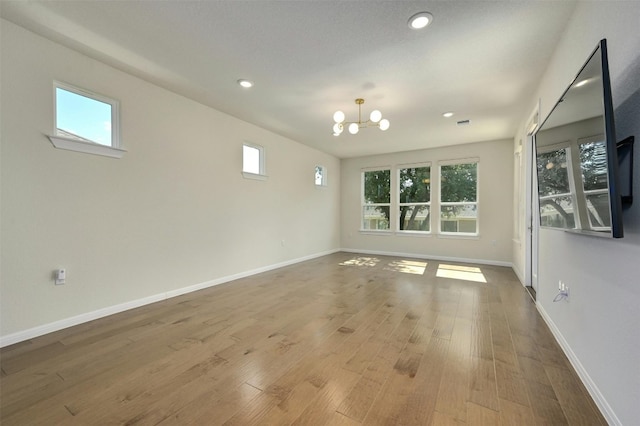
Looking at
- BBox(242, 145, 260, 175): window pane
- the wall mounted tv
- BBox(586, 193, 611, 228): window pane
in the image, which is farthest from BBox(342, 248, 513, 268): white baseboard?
BBox(586, 193, 611, 228): window pane

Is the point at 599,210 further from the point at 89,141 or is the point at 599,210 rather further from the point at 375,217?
the point at 375,217

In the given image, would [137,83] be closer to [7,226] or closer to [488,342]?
[7,226]

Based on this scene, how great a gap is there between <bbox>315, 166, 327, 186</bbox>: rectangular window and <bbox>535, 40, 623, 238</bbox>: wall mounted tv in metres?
5.05

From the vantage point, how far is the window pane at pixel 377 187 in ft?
23.4

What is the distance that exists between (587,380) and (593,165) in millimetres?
1417

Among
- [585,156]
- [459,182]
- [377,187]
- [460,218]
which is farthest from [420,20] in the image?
[377,187]

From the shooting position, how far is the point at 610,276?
4.86ft

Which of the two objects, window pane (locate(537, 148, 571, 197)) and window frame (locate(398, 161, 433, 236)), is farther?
window frame (locate(398, 161, 433, 236))

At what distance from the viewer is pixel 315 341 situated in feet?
7.76

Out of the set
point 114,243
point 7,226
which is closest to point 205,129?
point 114,243

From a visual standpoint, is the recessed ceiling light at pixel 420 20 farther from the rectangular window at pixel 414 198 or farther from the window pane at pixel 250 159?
the rectangular window at pixel 414 198

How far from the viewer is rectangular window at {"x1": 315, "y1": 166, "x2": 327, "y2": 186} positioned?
679 cm

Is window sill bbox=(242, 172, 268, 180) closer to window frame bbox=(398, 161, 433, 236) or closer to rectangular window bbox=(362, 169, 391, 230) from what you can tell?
rectangular window bbox=(362, 169, 391, 230)

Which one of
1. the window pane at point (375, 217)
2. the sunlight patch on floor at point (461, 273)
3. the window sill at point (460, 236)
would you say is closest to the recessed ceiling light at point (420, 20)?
the sunlight patch on floor at point (461, 273)
